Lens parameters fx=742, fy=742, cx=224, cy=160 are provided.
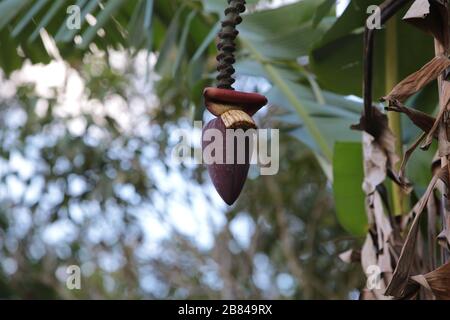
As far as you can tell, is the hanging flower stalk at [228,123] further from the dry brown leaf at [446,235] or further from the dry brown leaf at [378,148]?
the dry brown leaf at [378,148]

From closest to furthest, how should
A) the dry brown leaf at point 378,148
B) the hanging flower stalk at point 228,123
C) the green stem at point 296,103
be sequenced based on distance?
1. the hanging flower stalk at point 228,123
2. the dry brown leaf at point 378,148
3. the green stem at point 296,103

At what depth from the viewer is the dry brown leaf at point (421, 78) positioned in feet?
2.14

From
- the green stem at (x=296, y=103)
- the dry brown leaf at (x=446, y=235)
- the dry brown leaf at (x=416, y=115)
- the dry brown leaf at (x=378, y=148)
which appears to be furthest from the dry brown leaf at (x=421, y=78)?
the green stem at (x=296, y=103)

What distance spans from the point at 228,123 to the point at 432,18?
0.25m

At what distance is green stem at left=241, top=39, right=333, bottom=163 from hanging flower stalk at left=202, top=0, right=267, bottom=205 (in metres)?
0.81

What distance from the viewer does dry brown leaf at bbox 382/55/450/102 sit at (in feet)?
2.14

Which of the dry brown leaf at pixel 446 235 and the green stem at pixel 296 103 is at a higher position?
the green stem at pixel 296 103

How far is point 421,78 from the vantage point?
66cm

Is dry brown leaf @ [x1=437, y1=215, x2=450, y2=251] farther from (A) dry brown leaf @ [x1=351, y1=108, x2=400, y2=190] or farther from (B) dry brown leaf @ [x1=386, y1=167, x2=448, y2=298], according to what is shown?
(A) dry brown leaf @ [x1=351, y1=108, x2=400, y2=190]

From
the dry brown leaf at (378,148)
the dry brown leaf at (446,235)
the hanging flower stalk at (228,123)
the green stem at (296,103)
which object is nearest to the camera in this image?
the hanging flower stalk at (228,123)

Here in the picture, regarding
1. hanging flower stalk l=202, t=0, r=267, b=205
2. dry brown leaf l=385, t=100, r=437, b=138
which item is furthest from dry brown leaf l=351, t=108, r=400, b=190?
hanging flower stalk l=202, t=0, r=267, b=205

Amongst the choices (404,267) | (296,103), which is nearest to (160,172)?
(296,103)

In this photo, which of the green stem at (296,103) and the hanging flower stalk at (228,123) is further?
the green stem at (296,103)

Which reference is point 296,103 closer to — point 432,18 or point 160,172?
point 432,18
